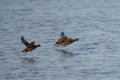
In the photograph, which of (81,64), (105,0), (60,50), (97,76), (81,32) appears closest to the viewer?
(97,76)

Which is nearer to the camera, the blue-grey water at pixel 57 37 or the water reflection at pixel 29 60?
the blue-grey water at pixel 57 37

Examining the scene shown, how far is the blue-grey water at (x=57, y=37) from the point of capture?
88.3ft

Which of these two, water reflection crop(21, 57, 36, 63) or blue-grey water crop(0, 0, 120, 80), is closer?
blue-grey water crop(0, 0, 120, 80)

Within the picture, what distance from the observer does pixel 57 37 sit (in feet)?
111

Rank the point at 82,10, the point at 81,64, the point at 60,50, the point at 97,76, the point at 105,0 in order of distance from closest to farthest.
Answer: the point at 97,76 → the point at 81,64 → the point at 60,50 → the point at 82,10 → the point at 105,0

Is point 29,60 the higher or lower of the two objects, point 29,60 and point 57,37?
the lower

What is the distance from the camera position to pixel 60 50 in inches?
1219

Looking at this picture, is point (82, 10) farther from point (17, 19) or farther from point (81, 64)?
point (81, 64)

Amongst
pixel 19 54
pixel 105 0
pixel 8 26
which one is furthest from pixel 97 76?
pixel 105 0

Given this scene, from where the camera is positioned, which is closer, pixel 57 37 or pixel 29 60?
pixel 29 60

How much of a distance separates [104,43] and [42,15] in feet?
33.9

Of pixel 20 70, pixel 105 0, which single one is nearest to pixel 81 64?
pixel 20 70

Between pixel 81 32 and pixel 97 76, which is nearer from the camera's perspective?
pixel 97 76

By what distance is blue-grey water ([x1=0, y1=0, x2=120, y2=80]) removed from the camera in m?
26.9
